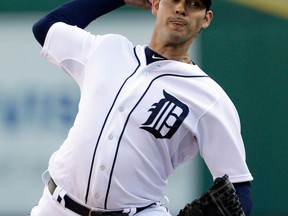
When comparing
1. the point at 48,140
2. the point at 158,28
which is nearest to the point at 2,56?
the point at 48,140

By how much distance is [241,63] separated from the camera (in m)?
6.27

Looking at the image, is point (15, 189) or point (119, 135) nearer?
point (119, 135)

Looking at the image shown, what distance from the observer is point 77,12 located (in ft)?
12.4

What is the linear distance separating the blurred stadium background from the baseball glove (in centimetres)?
308

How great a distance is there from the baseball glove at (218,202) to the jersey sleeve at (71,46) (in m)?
0.78

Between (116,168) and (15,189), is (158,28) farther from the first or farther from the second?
(15,189)

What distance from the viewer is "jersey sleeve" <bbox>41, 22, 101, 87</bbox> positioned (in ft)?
11.9

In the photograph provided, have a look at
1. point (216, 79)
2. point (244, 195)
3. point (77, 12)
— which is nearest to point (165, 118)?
point (244, 195)

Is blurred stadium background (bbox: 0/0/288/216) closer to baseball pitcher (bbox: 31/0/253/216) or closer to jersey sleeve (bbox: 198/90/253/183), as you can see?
baseball pitcher (bbox: 31/0/253/216)

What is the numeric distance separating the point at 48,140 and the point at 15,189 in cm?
38

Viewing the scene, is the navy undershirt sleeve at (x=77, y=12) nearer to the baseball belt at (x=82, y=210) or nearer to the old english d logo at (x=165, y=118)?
the old english d logo at (x=165, y=118)

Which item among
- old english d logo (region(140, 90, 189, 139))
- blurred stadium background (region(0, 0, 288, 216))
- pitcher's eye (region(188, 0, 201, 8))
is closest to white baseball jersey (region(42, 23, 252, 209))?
old english d logo (region(140, 90, 189, 139))

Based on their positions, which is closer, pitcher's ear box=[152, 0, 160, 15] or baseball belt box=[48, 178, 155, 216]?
baseball belt box=[48, 178, 155, 216]

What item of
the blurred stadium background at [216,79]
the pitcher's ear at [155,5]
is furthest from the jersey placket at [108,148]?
the blurred stadium background at [216,79]
